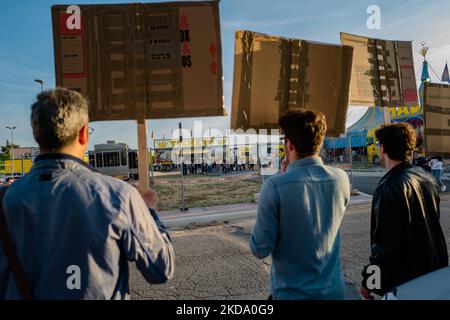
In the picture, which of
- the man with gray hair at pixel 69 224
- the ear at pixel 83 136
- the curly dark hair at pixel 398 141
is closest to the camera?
the man with gray hair at pixel 69 224

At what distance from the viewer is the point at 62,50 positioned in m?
3.66

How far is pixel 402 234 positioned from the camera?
2.01 m

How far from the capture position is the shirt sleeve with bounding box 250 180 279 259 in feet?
5.51

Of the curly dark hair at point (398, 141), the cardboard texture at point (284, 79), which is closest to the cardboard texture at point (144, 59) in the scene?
the cardboard texture at point (284, 79)

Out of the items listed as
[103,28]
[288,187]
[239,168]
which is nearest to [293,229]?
[288,187]

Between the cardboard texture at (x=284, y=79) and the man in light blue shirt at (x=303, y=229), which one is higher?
the cardboard texture at (x=284, y=79)

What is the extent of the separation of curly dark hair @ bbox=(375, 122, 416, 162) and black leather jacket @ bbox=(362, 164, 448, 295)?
0.61 feet

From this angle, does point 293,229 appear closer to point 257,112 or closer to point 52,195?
point 52,195

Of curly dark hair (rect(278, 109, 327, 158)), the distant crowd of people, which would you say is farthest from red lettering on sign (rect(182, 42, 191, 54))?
the distant crowd of people

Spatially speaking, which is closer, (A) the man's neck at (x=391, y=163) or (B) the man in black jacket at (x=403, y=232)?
(B) the man in black jacket at (x=403, y=232)

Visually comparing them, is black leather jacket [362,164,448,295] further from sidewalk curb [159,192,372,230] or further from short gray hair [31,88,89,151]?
sidewalk curb [159,192,372,230]

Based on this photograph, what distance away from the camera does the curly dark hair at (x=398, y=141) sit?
2232 mm

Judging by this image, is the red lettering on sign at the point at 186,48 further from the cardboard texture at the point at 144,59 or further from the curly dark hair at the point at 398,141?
the curly dark hair at the point at 398,141

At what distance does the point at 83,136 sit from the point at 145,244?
0.56m
